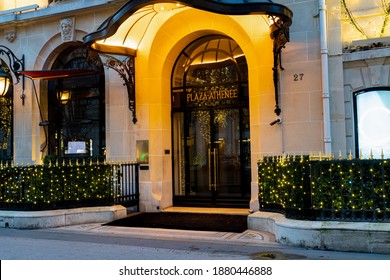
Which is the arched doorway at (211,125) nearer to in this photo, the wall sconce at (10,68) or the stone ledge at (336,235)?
the stone ledge at (336,235)

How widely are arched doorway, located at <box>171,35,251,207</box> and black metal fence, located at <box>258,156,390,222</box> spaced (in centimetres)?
388

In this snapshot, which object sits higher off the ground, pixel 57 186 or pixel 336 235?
pixel 57 186

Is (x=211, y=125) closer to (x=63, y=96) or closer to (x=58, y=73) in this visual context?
(x=58, y=73)

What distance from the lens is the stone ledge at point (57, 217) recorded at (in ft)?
33.2

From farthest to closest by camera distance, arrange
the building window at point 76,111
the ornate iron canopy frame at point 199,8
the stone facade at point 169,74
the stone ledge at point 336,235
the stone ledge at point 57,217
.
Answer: the building window at point 76,111, the stone facade at point 169,74, the stone ledge at point 57,217, the ornate iron canopy frame at point 199,8, the stone ledge at point 336,235

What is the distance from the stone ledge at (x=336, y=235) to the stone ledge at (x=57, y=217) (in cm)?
465

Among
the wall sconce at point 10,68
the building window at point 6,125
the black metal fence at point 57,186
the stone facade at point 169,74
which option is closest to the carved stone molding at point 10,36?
the stone facade at point 169,74

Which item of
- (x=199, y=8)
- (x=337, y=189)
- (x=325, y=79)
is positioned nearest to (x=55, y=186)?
(x=199, y=8)

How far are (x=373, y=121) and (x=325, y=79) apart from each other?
1530 millimetres

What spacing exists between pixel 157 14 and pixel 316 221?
7343 mm

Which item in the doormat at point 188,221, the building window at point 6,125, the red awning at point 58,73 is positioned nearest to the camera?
the doormat at point 188,221

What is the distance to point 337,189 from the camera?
754 centimetres
